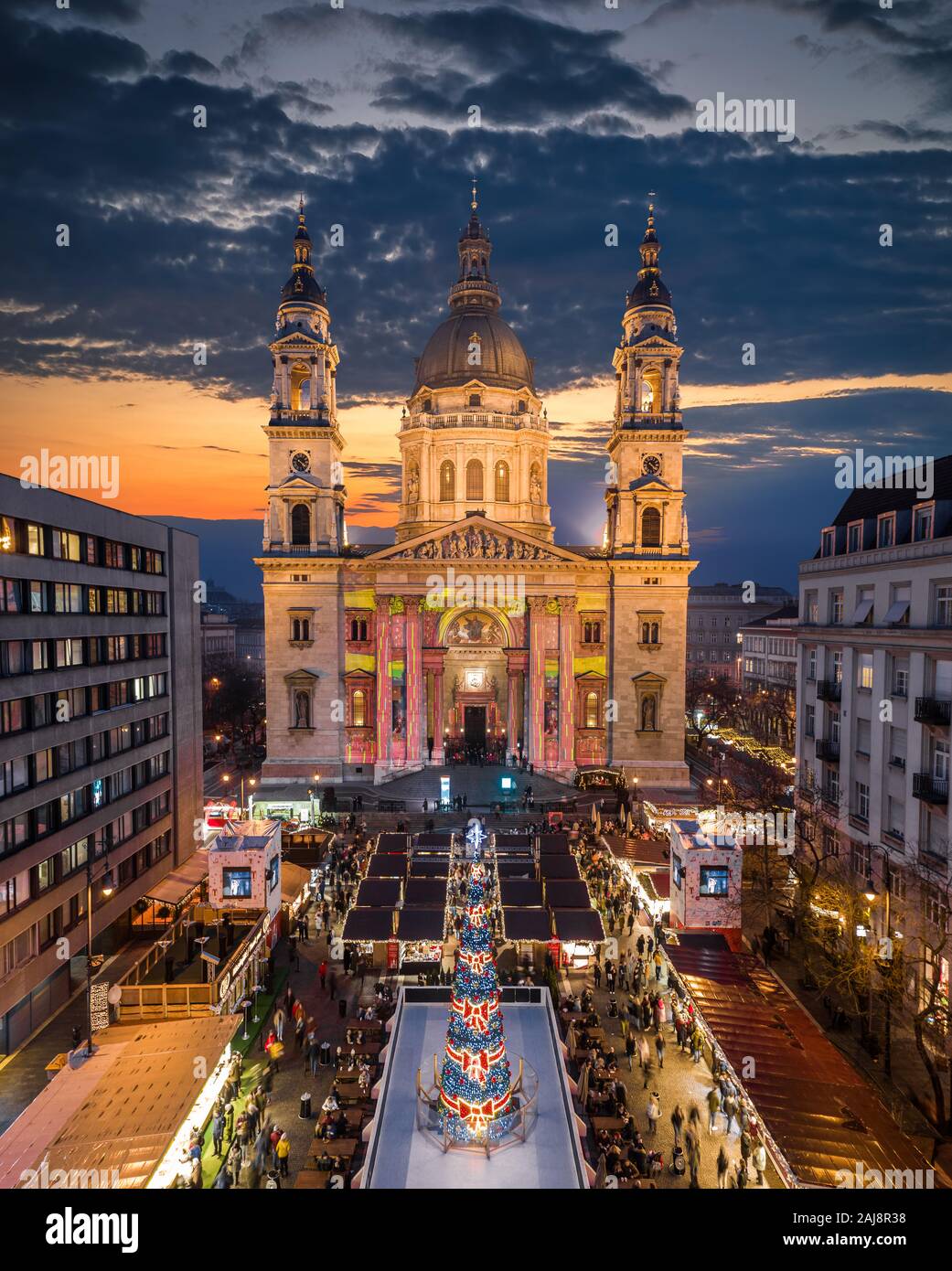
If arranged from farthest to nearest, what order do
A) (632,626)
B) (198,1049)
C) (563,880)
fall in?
(632,626), (563,880), (198,1049)

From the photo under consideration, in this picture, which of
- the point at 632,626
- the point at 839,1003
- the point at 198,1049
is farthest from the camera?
the point at 632,626

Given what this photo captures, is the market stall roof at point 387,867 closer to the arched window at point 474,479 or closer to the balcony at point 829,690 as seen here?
the balcony at point 829,690

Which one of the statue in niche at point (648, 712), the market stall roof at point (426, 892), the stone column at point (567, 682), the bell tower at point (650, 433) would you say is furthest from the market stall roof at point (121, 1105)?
the bell tower at point (650, 433)

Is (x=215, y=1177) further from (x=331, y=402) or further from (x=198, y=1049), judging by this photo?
(x=331, y=402)

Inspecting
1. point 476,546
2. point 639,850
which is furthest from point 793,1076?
point 476,546

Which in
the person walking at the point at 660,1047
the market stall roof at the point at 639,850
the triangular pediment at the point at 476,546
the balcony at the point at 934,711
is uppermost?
the triangular pediment at the point at 476,546

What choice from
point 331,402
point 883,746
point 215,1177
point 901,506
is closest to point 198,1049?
point 215,1177

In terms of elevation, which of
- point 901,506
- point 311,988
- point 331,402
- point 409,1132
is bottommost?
point 311,988
